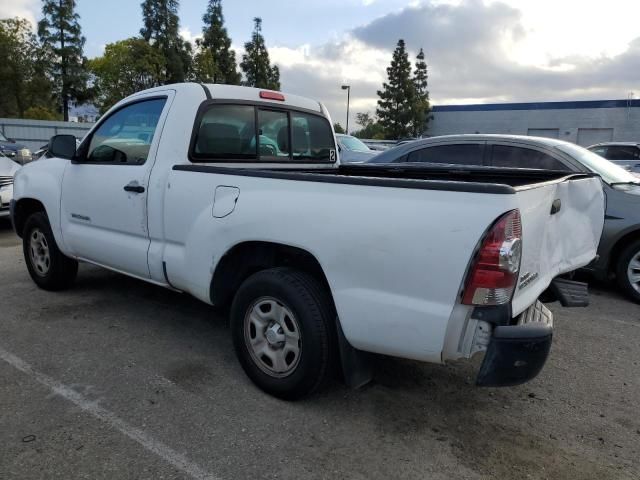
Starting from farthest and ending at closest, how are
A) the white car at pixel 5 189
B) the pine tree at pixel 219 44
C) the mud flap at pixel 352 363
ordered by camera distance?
the pine tree at pixel 219 44
the white car at pixel 5 189
the mud flap at pixel 352 363

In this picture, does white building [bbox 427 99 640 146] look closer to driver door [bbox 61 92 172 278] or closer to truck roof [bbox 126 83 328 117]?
truck roof [bbox 126 83 328 117]

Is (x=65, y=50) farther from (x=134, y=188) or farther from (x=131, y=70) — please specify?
(x=134, y=188)

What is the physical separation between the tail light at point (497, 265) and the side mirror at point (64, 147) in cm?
371

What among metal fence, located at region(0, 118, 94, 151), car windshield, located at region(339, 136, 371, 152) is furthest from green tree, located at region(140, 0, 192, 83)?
car windshield, located at region(339, 136, 371, 152)

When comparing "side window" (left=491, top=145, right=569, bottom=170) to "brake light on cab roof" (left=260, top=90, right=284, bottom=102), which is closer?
"brake light on cab roof" (left=260, top=90, right=284, bottom=102)

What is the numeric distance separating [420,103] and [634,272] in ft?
193

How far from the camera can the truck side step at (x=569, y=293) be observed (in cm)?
301

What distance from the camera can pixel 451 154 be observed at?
6.48 m

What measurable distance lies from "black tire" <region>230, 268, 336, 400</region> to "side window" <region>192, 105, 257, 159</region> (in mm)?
1180

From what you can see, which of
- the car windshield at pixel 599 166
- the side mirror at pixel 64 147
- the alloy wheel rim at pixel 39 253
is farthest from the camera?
the car windshield at pixel 599 166

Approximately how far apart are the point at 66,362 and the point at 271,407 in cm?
158

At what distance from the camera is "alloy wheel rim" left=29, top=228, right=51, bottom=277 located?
503 cm

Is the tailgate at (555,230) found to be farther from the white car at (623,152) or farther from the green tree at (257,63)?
the green tree at (257,63)

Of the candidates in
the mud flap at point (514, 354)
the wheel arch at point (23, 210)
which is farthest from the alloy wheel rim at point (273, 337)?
the wheel arch at point (23, 210)
